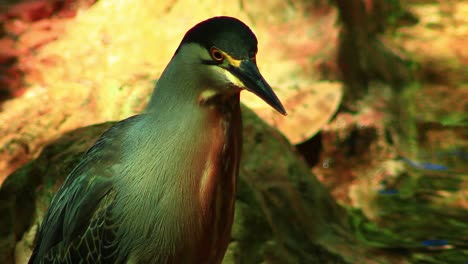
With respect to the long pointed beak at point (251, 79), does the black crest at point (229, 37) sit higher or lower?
higher

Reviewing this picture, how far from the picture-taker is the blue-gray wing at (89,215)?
3.20 m

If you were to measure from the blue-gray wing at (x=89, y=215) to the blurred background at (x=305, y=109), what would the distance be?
1057mm

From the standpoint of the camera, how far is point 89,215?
3.26 m

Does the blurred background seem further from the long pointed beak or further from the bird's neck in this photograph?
the long pointed beak

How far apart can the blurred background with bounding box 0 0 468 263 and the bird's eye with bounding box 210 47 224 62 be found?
68.2 inches

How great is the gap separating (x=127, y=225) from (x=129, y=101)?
6.08ft

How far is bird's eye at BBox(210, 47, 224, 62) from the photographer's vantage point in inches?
112

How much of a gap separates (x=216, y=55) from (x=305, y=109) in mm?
2942

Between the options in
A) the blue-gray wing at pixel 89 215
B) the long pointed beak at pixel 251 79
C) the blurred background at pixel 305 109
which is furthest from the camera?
the blurred background at pixel 305 109

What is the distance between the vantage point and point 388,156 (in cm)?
629

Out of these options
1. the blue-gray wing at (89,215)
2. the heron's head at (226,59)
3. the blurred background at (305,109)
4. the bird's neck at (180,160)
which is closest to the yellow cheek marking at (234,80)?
the heron's head at (226,59)

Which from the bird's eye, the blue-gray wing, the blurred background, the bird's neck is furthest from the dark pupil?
the blurred background

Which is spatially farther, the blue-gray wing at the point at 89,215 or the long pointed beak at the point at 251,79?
the blue-gray wing at the point at 89,215

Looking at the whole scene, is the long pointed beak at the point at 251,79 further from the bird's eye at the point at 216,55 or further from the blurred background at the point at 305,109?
the blurred background at the point at 305,109
